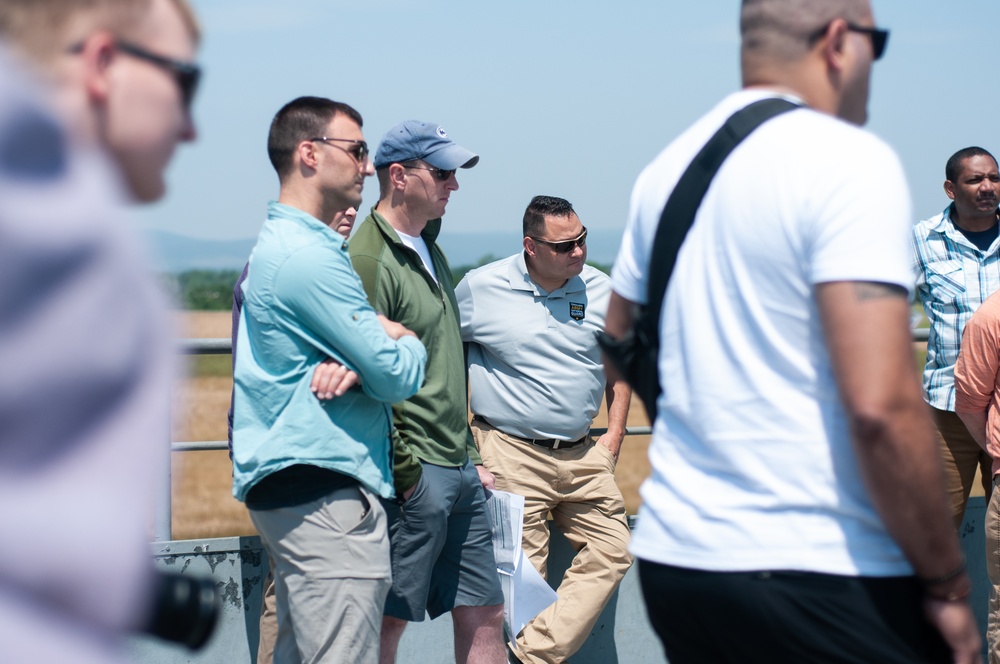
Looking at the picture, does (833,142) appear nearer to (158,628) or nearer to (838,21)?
(838,21)

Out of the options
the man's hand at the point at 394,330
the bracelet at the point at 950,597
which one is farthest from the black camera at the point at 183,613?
the man's hand at the point at 394,330

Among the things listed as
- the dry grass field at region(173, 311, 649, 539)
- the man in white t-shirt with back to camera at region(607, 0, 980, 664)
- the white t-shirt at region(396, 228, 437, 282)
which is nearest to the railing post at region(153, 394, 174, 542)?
the white t-shirt at region(396, 228, 437, 282)

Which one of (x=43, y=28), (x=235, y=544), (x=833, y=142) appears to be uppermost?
(x=43, y=28)

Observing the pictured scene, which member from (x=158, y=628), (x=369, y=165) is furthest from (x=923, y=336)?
(x=158, y=628)

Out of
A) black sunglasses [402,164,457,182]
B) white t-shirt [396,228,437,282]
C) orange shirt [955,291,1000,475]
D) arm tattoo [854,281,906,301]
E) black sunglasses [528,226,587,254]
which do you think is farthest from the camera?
black sunglasses [528,226,587,254]

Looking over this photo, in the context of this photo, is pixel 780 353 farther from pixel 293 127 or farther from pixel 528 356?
pixel 528 356

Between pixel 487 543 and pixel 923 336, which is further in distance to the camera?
pixel 923 336

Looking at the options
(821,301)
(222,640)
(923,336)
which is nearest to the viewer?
(821,301)

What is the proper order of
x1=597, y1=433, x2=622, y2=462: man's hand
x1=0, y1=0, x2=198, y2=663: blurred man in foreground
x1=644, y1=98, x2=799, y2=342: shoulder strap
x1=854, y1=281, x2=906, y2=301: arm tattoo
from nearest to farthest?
x1=0, y1=0, x2=198, y2=663: blurred man in foreground < x1=854, y1=281, x2=906, y2=301: arm tattoo < x1=644, y1=98, x2=799, y2=342: shoulder strap < x1=597, y1=433, x2=622, y2=462: man's hand

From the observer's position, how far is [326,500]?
138 inches

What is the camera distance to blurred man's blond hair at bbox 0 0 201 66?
911 millimetres

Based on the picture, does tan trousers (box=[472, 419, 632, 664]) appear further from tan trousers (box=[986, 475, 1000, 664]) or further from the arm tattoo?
the arm tattoo

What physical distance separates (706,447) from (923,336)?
4809 millimetres

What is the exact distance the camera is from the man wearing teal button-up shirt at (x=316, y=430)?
3.44 metres
